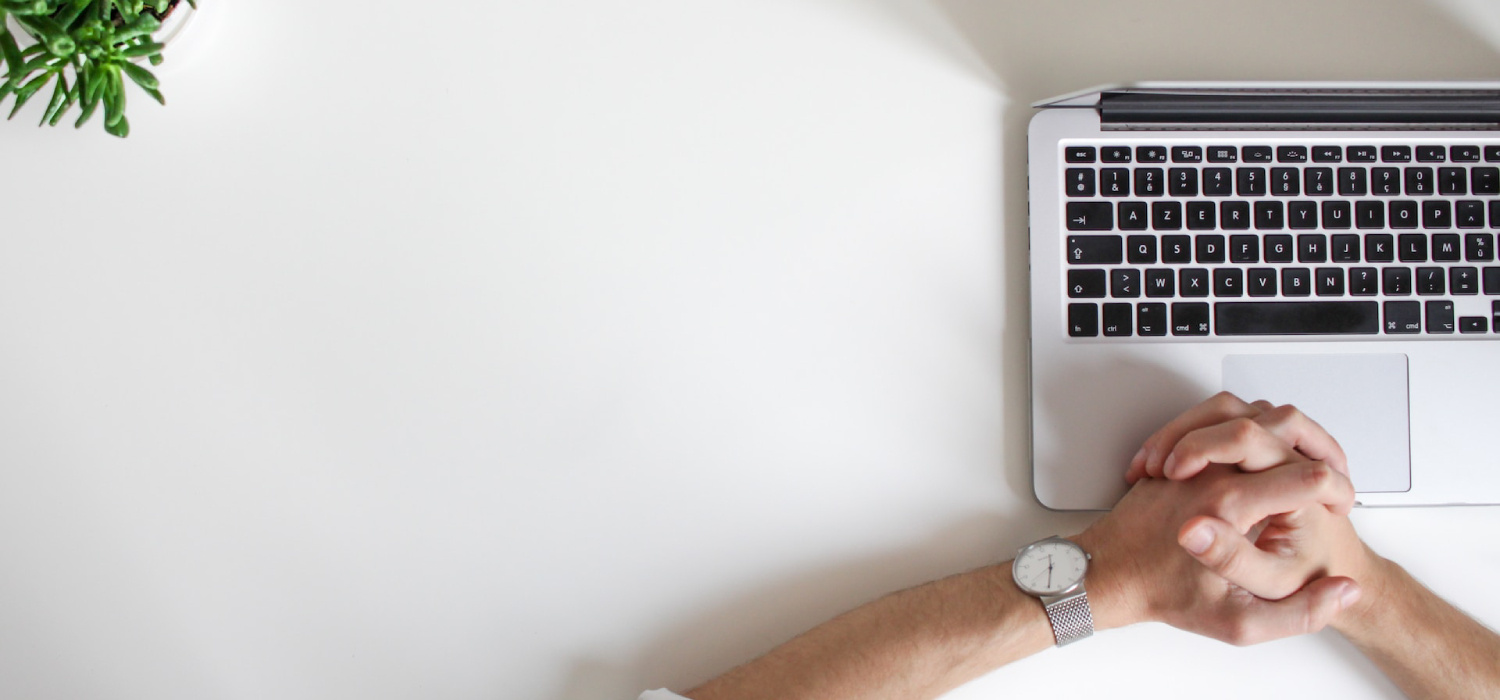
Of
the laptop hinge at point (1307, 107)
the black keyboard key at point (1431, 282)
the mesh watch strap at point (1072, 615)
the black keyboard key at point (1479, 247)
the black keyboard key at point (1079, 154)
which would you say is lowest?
the mesh watch strap at point (1072, 615)

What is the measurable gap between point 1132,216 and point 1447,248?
30 centimetres

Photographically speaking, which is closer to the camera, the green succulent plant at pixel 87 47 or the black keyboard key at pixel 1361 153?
the green succulent plant at pixel 87 47

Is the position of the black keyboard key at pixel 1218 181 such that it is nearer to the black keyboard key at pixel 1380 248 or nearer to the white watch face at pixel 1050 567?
the black keyboard key at pixel 1380 248

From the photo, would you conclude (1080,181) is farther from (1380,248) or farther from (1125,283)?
(1380,248)

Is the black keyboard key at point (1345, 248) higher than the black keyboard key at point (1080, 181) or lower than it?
lower

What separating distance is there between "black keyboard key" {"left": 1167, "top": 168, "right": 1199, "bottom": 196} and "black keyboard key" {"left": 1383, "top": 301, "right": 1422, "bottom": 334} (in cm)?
21

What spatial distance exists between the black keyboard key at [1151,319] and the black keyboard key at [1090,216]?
0.28ft

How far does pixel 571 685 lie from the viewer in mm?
865

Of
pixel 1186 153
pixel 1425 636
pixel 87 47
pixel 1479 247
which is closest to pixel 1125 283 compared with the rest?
pixel 1186 153

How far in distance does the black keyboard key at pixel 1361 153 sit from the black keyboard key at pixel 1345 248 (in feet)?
0.24

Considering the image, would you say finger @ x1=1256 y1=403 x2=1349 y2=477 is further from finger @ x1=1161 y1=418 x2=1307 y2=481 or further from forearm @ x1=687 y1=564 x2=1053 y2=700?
forearm @ x1=687 y1=564 x2=1053 y2=700

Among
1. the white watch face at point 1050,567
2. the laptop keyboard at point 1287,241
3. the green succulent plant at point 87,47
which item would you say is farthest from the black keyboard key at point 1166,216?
the green succulent plant at point 87,47

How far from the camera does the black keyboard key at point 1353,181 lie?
82cm

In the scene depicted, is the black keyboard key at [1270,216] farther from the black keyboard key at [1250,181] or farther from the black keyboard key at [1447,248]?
the black keyboard key at [1447,248]
